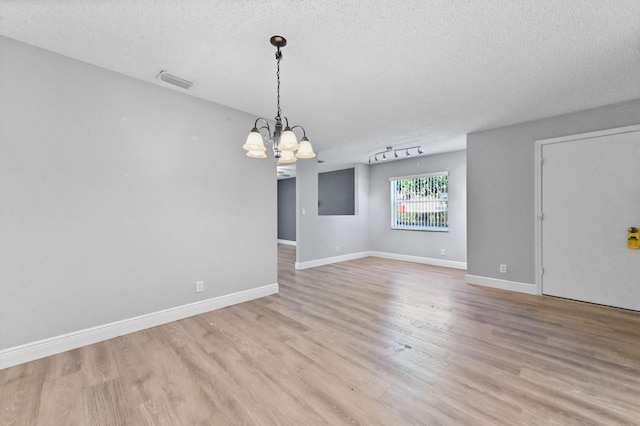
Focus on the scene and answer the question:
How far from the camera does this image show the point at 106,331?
251 cm

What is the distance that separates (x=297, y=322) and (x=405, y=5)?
9.79 ft

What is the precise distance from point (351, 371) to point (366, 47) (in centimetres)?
262

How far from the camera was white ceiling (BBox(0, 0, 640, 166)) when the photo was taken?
181 cm

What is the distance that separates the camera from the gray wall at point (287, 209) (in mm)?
9891

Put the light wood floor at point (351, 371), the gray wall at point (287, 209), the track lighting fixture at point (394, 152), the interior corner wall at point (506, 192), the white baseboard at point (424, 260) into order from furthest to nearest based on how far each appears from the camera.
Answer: the gray wall at point (287, 209)
the white baseboard at point (424, 260)
the track lighting fixture at point (394, 152)
the interior corner wall at point (506, 192)
the light wood floor at point (351, 371)

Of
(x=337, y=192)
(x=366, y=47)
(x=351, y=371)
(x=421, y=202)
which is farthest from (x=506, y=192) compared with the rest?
(x=337, y=192)

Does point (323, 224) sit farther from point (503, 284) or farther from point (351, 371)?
point (351, 371)

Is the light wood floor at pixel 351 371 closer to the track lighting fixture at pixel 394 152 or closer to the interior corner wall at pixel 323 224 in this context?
the interior corner wall at pixel 323 224

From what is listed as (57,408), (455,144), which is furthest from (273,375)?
(455,144)

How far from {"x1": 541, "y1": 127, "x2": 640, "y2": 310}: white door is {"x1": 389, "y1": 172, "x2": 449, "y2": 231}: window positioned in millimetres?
2264

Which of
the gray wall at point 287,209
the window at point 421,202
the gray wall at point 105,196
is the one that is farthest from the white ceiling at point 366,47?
the gray wall at point 287,209

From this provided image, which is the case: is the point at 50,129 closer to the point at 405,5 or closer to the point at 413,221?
the point at 405,5

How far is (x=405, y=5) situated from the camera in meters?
1.77

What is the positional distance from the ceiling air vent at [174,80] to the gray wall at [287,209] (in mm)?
6926
